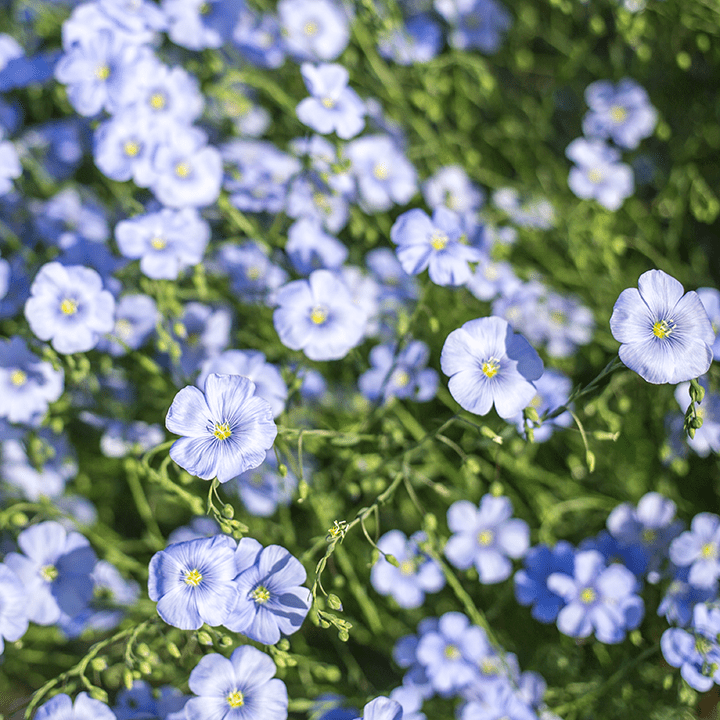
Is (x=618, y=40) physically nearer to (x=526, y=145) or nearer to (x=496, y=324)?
(x=526, y=145)

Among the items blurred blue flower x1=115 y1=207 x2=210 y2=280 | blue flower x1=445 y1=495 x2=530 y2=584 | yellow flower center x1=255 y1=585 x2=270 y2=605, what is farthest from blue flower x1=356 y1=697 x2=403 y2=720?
blurred blue flower x1=115 y1=207 x2=210 y2=280

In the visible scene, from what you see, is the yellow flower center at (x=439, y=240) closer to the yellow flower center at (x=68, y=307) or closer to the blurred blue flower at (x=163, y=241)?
the blurred blue flower at (x=163, y=241)

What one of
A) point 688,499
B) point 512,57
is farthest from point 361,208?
point 688,499

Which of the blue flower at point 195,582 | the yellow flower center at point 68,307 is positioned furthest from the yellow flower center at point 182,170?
the blue flower at point 195,582

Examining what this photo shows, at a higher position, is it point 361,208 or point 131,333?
point 361,208

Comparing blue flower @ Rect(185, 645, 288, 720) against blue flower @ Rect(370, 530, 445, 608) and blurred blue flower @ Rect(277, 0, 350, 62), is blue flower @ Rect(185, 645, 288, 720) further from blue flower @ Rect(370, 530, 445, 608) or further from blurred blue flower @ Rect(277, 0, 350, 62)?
blurred blue flower @ Rect(277, 0, 350, 62)

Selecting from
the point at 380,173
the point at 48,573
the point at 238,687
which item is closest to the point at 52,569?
the point at 48,573
